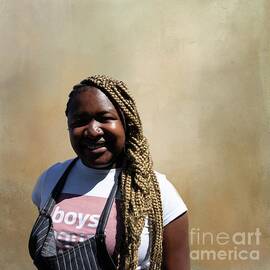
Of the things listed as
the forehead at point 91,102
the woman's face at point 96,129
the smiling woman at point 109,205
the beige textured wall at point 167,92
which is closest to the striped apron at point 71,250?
the smiling woman at point 109,205

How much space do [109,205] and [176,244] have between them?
231mm

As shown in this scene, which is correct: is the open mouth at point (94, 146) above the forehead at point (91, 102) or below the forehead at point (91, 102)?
below

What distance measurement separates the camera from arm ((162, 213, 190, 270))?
1290 mm

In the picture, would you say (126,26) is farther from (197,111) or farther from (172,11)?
(197,111)

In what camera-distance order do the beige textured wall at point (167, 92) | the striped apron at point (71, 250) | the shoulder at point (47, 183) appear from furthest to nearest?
the beige textured wall at point (167, 92)
the shoulder at point (47, 183)
the striped apron at point (71, 250)

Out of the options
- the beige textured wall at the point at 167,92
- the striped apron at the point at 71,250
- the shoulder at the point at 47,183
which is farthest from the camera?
the beige textured wall at the point at 167,92

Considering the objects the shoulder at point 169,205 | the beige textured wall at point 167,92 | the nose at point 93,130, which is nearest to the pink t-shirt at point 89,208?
the shoulder at point 169,205

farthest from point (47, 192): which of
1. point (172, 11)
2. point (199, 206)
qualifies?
point (172, 11)

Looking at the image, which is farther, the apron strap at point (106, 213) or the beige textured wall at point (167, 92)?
the beige textured wall at point (167, 92)

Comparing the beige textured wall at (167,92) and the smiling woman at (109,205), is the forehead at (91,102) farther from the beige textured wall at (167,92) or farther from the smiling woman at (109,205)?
the beige textured wall at (167,92)

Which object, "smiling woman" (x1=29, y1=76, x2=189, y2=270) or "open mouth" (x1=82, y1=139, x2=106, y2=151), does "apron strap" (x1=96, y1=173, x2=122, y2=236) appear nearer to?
"smiling woman" (x1=29, y1=76, x2=189, y2=270)

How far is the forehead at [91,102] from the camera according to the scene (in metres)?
1.28

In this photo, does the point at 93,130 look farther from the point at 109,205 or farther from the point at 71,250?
the point at 71,250

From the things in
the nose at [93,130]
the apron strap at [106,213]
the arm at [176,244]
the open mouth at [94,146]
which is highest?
the nose at [93,130]
